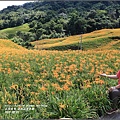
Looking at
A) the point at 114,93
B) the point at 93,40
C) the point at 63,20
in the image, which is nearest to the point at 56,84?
the point at 114,93

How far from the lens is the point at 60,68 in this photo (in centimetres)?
450

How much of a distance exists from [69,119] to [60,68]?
45.3 inches

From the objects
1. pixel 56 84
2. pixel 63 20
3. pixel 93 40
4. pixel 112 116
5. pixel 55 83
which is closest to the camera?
pixel 112 116

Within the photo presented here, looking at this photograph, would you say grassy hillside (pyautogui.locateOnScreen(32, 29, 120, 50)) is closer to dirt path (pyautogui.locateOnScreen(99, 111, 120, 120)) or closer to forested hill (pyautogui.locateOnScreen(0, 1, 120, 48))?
forested hill (pyautogui.locateOnScreen(0, 1, 120, 48))

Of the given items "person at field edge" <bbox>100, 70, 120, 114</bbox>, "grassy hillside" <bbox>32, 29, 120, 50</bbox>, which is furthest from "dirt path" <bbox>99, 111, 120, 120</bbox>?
"grassy hillside" <bbox>32, 29, 120, 50</bbox>

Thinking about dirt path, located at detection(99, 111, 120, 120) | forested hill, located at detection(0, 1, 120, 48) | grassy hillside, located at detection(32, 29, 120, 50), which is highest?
forested hill, located at detection(0, 1, 120, 48)

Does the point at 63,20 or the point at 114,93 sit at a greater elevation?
the point at 63,20

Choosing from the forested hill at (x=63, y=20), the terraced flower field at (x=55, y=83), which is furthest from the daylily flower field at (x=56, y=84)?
the forested hill at (x=63, y=20)

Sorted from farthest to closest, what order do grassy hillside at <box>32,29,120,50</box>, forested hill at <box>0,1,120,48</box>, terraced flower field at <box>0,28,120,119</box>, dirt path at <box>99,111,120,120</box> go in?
1. grassy hillside at <box>32,29,120,50</box>
2. forested hill at <box>0,1,120,48</box>
3. dirt path at <box>99,111,120,120</box>
4. terraced flower field at <box>0,28,120,119</box>

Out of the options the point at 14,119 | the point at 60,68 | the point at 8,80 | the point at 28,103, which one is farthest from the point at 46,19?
the point at 14,119

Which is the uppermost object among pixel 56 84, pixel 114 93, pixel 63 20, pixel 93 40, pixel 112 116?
pixel 63 20

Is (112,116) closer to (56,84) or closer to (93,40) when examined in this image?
(56,84)

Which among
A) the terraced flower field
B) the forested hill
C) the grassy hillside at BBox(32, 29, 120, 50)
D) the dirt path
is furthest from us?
the grassy hillside at BBox(32, 29, 120, 50)

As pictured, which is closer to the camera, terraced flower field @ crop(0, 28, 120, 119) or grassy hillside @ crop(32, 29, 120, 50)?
terraced flower field @ crop(0, 28, 120, 119)
